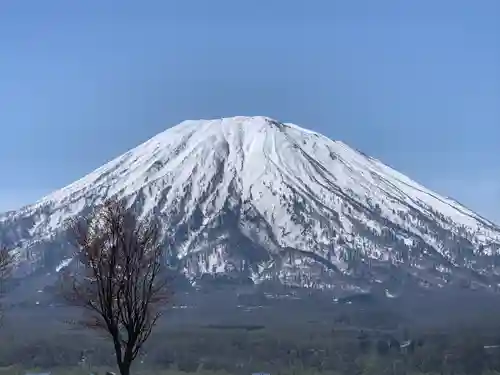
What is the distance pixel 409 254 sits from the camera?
13888cm

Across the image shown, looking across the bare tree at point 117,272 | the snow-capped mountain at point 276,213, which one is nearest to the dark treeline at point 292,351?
the bare tree at point 117,272

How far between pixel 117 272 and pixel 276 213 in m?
132

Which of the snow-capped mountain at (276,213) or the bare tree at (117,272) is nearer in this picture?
the bare tree at (117,272)

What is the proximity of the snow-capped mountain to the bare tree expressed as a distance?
10953 centimetres

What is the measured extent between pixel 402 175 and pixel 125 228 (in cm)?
15901

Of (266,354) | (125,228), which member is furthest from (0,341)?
(125,228)

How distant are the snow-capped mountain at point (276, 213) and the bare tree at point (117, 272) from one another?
110 metres

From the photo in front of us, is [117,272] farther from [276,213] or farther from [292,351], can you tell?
[276,213]

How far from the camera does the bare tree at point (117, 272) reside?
61.3ft

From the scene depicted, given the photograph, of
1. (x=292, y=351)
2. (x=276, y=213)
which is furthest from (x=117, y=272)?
(x=276, y=213)

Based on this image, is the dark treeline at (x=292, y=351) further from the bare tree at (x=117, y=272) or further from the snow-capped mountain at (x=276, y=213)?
the snow-capped mountain at (x=276, y=213)

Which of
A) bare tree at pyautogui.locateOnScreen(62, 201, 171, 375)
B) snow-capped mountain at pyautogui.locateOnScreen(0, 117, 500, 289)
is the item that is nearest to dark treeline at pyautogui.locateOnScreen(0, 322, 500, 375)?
bare tree at pyautogui.locateOnScreen(62, 201, 171, 375)

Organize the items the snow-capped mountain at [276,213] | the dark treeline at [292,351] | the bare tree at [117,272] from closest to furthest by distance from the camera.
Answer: the bare tree at [117,272], the dark treeline at [292,351], the snow-capped mountain at [276,213]

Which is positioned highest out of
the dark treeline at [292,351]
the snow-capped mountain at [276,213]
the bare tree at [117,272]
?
the snow-capped mountain at [276,213]
